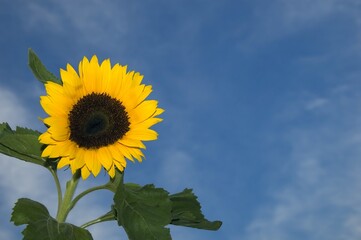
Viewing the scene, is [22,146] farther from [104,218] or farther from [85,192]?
[104,218]

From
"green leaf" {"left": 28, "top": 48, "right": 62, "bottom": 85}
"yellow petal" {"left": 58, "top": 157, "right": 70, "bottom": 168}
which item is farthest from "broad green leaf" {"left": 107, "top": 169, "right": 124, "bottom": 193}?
"green leaf" {"left": 28, "top": 48, "right": 62, "bottom": 85}

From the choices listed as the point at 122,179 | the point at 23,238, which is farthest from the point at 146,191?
the point at 23,238

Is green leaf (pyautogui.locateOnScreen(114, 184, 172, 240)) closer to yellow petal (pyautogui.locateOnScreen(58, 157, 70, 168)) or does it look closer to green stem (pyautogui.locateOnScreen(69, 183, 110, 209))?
green stem (pyautogui.locateOnScreen(69, 183, 110, 209))

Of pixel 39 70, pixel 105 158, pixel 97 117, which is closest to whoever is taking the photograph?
pixel 105 158

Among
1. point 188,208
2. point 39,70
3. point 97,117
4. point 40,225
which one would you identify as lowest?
point 40,225

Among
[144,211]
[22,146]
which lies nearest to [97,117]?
[22,146]

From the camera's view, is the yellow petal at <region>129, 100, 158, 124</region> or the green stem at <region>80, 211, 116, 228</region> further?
the green stem at <region>80, 211, 116, 228</region>

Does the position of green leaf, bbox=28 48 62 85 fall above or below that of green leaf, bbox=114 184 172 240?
above

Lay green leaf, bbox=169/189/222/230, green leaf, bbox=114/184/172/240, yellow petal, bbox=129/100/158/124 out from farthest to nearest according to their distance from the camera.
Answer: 1. green leaf, bbox=169/189/222/230
2. yellow petal, bbox=129/100/158/124
3. green leaf, bbox=114/184/172/240
